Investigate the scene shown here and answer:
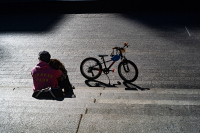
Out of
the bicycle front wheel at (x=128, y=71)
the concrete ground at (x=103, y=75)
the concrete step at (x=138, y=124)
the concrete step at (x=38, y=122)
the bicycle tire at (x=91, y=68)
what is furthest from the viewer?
the bicycle tire at (x=91, y=68)

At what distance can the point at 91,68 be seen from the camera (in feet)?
21.0

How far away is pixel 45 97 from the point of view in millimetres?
4887

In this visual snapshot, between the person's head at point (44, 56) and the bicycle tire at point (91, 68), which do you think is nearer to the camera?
the person's head at point (44, 56)

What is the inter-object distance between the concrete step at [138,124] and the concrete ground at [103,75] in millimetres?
14

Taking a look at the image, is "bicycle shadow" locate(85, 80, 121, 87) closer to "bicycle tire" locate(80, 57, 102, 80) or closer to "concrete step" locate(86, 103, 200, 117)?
"bicycle tire" locate(80, 57, 102, 80)

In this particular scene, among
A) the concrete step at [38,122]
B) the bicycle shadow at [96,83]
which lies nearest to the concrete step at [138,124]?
the concrete step at [38,122]

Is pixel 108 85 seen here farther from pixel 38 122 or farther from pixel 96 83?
pixel 38 122

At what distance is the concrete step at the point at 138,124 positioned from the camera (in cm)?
315

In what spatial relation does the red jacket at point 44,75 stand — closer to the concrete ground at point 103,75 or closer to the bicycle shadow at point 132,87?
the concrete ground at point 103,75

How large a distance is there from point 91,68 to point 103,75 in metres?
0.71

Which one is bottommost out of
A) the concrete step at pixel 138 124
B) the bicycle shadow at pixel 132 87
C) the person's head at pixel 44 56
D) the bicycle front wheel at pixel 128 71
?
the bicycle shadow at pixel 132 87

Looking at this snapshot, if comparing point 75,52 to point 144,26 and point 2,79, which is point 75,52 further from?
point 144,26

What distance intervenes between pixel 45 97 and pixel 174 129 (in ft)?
9.75

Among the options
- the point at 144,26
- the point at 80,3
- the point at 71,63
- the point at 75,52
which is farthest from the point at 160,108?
the point at 80,3
